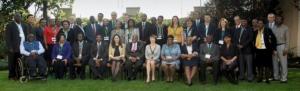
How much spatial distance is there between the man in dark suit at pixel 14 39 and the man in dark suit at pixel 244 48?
4929mm

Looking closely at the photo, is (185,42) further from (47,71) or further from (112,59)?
(47,71)

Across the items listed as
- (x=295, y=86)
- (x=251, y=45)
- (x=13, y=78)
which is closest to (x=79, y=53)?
(x=13, y=78)

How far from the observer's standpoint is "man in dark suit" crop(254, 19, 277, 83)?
1357cm

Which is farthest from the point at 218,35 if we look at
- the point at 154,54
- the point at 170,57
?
the point at 154,54

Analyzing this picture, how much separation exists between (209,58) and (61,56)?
348 centimetres

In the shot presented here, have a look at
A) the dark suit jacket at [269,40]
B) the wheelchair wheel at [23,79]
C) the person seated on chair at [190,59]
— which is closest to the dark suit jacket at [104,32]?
the person seated on chair at [190,59]

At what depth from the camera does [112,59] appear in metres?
14.1

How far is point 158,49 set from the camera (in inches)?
545

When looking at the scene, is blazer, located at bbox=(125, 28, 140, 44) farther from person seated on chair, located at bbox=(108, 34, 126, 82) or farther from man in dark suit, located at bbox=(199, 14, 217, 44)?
man in dark suit, located at bbox=(199, 14, 217, 44)

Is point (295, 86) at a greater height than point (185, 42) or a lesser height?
lesser

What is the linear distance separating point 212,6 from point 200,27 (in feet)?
17.5

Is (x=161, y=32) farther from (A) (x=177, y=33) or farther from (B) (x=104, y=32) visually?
(B) (x=104, y=32)

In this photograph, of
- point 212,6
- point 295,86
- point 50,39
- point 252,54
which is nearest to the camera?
point 295,86

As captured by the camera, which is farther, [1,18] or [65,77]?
[1,18]
